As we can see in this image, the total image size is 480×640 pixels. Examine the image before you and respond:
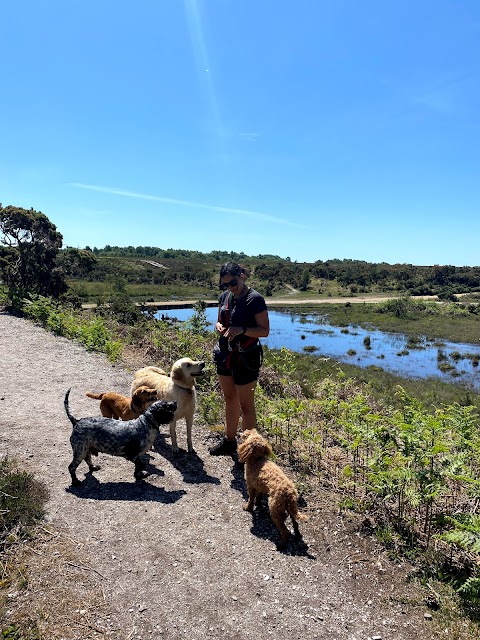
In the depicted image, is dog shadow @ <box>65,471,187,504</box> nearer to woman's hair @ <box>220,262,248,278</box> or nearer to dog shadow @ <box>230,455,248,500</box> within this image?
dog shadow @ <box>230,455,248,500</box>

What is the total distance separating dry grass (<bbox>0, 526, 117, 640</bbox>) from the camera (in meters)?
2.98

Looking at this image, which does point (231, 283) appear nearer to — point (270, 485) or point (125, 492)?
point (270, 485)

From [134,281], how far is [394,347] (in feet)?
164

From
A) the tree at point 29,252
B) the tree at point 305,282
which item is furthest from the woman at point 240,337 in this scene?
the tree at point 305,282

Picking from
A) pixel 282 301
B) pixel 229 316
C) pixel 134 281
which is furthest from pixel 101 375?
pixel 134 281

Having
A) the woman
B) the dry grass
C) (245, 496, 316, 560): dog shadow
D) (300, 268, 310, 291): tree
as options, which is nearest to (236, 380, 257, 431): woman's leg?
the woman

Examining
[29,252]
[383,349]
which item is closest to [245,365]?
[29,252]

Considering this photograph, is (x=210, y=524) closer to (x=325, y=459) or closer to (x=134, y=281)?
(x=325, y=459)

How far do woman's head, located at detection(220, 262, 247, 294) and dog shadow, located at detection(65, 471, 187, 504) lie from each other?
2506 mm

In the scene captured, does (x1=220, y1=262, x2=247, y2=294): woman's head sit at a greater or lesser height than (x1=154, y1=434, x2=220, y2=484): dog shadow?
greater

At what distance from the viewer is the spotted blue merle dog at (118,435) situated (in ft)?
16.0

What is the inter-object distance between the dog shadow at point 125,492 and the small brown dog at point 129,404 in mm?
1032

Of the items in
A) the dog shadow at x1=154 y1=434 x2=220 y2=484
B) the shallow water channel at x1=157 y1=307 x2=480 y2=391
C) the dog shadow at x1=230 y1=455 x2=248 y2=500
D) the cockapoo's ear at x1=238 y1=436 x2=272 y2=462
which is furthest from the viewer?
the shallow water channel at x1=157 y1=307 x2=480 y2=391

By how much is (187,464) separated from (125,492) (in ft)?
3.25
